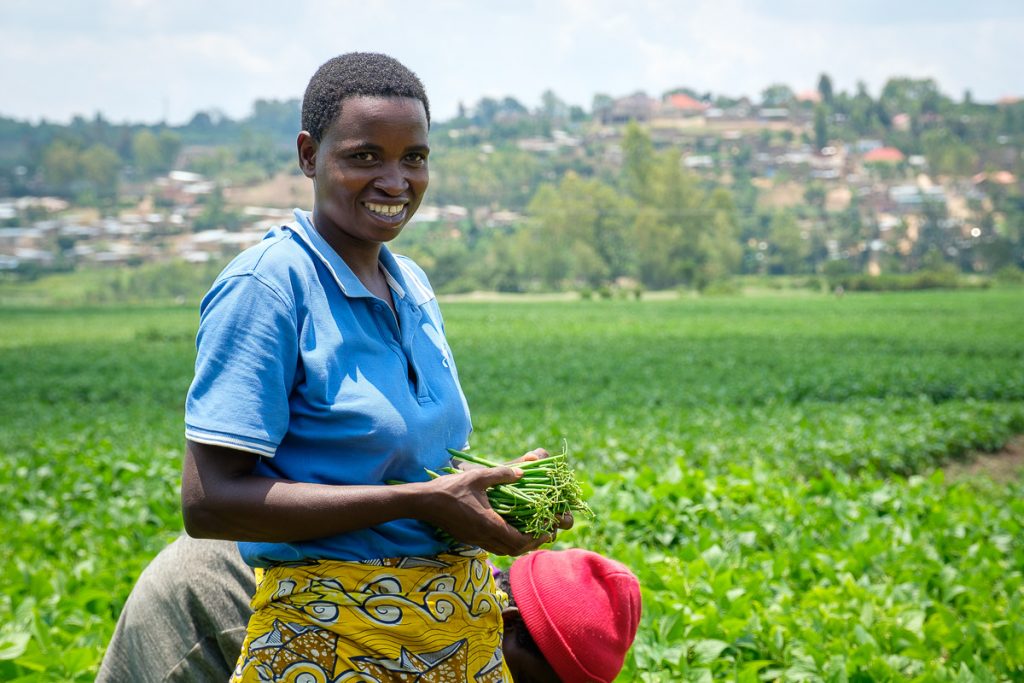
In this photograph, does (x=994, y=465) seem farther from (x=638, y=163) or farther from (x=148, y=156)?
(x=148, y=156)

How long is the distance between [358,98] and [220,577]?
150 cm

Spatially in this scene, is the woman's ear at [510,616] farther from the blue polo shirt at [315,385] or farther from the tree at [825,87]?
the tree at [825,87]

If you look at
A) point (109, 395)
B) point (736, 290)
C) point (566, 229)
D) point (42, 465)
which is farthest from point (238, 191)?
point (42, 465)

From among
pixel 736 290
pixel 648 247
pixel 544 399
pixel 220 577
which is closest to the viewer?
pixel 220 577

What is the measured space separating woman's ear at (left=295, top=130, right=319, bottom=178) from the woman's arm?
0.61 metres

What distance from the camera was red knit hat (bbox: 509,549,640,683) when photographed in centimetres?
260

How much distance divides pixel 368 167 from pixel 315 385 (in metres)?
0.44

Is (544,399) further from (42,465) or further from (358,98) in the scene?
(358,98)

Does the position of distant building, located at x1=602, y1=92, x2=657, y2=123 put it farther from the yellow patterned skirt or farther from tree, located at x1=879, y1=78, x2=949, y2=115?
the yellow patterned skirt

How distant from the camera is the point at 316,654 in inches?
82.7

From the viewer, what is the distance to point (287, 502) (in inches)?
79.5

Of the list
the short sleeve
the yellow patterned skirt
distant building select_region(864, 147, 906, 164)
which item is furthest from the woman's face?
distant building select_region(864, 147, 906, 164)

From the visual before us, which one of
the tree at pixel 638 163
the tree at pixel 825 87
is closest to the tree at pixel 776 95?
the tree at pixel 825 87

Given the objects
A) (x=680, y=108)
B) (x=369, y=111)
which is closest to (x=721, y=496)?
(x=369, y=111)
